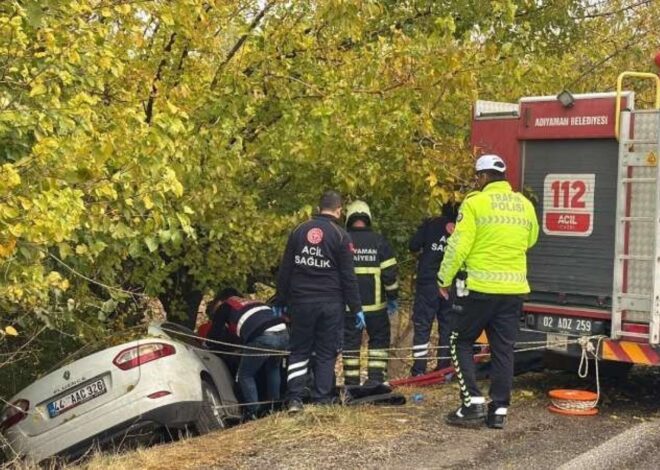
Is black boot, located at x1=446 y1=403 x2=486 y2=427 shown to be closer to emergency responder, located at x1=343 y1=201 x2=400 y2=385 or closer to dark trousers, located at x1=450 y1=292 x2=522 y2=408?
dark trousers, located at x1=450 y1=292 x2=522 y2=408

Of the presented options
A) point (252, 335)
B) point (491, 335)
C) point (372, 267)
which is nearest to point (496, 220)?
point (491, 335)

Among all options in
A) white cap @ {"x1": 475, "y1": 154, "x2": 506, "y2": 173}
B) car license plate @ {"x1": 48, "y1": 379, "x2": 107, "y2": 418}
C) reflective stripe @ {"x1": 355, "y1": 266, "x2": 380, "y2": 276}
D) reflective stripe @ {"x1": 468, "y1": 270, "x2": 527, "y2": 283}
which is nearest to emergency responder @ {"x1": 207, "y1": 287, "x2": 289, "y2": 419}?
reflective stripe @ {"x1": 355, "y1": 266, "x2": 380, "y2": 276}

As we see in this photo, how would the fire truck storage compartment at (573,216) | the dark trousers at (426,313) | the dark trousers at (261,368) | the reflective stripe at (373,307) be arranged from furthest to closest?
the dark trousers at (426,313), the reflective stripe at (373,307), the dark trousers at (261,368), the fire truck storage compartment at (573,216)

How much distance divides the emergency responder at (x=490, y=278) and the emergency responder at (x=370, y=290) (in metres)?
2.01

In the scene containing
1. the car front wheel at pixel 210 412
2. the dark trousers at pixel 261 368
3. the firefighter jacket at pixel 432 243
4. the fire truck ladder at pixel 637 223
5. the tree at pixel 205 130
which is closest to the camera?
the tree at pixel 205 130

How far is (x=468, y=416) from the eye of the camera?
6.22 meters

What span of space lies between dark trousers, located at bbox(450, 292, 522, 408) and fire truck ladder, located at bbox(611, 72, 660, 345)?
1.09 meters

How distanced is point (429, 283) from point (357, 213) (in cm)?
117

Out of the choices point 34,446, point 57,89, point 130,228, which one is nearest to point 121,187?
point 130,228

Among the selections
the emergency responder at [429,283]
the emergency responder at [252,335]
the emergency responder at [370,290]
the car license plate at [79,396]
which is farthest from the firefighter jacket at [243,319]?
the emergency responder at [429,283]

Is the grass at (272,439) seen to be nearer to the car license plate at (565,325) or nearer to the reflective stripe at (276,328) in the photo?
the reflective stripe at (276,328)

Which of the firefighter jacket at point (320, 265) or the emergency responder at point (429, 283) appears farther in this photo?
the emergency responder at point (429, 283)

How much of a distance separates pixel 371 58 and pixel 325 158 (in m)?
0.97

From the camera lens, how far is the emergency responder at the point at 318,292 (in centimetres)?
673
